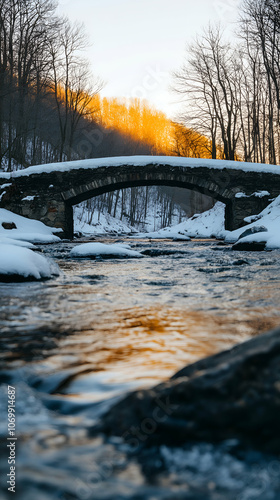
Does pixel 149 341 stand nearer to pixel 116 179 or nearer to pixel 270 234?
pixel 270 234

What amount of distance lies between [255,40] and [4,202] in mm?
14090

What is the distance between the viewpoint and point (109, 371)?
1.29m

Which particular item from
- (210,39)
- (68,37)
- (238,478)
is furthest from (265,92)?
(238,478)

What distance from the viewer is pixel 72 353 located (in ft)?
4.91

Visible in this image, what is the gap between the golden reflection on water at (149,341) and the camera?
51.9 inches

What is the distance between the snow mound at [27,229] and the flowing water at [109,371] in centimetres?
886

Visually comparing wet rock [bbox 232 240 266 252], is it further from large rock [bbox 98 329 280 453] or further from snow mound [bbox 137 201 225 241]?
snow mound [bbox 137 201 225 241]

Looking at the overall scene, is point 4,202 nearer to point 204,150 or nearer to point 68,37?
point 68,37

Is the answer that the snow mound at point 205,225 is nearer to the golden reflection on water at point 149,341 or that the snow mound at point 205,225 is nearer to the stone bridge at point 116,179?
the stone bridge at point 116,179

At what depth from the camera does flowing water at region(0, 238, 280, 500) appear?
2.31 feet

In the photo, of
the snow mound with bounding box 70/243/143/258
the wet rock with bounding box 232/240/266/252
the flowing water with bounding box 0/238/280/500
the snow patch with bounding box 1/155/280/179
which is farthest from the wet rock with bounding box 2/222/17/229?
the flowing water with bounding box 0/238/280/500

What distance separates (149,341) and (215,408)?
0.85m

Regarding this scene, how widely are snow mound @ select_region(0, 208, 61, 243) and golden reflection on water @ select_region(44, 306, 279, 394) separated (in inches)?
386

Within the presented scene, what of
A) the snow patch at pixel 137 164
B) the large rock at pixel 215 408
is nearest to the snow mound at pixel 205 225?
the snow patch at pixel 137 164
